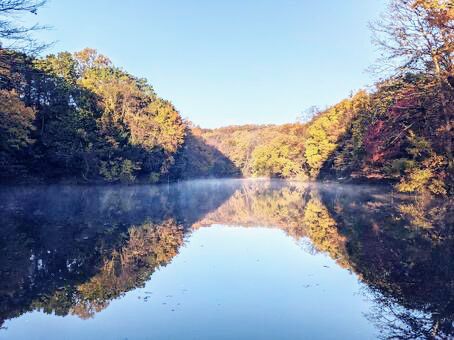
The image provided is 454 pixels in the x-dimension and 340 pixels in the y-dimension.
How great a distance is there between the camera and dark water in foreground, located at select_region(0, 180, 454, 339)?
189 inches

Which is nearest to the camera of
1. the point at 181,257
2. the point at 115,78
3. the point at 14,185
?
the point at 181,257

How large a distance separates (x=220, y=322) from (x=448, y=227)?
31.3 feet

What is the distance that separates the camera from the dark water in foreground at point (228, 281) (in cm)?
479

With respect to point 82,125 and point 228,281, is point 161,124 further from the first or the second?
point 228,281

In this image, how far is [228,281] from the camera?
22.5 ft

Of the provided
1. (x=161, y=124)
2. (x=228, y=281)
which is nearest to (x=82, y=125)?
(x=161, y=124)

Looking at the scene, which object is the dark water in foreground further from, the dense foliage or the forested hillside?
the dense foliage

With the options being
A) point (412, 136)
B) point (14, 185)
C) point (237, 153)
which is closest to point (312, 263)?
point (412, 136)

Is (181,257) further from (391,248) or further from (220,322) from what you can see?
(391,248)

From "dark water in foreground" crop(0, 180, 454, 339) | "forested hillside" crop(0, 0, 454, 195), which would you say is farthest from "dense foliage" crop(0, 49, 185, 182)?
"dark water in foreground" crop(0, 180, 454, 339)

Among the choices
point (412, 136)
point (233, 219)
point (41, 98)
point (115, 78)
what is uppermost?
point (115, 78)

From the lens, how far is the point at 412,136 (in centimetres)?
1948

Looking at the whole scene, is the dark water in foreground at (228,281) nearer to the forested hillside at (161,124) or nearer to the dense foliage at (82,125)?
the forested hillside at (161,124)

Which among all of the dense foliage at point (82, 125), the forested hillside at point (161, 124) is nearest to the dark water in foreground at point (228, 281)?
the forested hillside at point (161, 124)
